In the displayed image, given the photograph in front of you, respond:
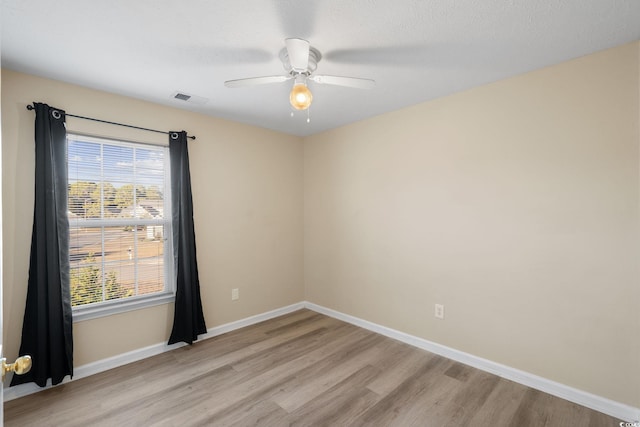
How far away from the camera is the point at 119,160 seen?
110 inches

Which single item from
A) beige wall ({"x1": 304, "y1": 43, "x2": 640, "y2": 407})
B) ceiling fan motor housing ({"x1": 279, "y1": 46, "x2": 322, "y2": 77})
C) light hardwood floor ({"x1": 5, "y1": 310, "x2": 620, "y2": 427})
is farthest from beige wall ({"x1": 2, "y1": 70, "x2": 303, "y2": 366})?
ceiling fan motor housing ({"x1": 279, "y1": 46, "x2": 322, "y2": 77})

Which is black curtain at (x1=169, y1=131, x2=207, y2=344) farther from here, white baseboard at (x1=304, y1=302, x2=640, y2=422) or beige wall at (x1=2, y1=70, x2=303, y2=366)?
white baseboard at (x1=304, y1=302, x2=640, y2=422)

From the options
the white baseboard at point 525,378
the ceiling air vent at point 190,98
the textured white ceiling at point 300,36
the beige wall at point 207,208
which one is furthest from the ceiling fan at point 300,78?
the white baseboard at point 525,378

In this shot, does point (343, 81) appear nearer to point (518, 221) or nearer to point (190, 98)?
point (190, 98)

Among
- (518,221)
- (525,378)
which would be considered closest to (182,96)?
(518,221)

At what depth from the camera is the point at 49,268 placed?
2.36 meters

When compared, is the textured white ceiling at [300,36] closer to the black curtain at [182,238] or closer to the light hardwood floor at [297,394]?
the black curtain at [182,238]

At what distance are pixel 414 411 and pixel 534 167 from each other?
6.39 feet

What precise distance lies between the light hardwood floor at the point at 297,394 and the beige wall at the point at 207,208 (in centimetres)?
40

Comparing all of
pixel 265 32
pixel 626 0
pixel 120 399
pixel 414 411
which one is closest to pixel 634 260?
pixel 626 0

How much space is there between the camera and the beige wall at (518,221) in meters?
2.08

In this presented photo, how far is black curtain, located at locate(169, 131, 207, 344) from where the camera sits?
303cm

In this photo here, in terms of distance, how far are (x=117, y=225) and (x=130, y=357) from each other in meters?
1.16

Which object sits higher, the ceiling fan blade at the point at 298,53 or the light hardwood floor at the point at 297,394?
the ceiling fan blade at the point at 298,53
